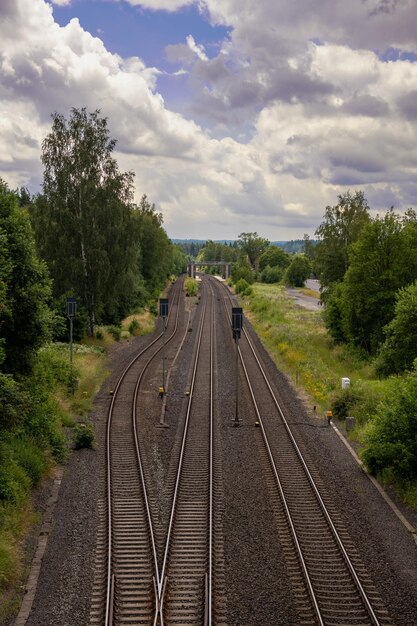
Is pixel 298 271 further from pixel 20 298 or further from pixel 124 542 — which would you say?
pixel 124 542

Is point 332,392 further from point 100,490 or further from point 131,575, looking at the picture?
point 131,575

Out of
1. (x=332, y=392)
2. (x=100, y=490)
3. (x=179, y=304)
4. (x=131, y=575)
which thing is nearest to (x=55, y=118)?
(x=332, y=392)

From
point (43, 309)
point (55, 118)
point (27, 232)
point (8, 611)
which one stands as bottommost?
point (8, 611)

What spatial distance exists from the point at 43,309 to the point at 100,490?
620cm

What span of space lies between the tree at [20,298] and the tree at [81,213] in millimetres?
21335

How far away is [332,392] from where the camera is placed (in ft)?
88.7

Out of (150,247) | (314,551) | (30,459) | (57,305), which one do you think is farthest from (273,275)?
(314,551)

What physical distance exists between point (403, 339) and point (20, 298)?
19.8 meters

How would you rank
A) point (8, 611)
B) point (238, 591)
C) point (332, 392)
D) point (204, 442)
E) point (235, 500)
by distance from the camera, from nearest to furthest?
point (8, 611) → point (238, 591) → point (235, 500) → point (204, 442) → point (332, 392)

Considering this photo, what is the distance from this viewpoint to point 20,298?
17188 millimetres

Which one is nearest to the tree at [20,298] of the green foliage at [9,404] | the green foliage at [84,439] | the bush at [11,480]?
the green foliage at [84,439]

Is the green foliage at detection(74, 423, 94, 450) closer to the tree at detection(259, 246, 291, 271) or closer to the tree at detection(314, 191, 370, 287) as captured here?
the tree at detection(314, 191, 370, 287)

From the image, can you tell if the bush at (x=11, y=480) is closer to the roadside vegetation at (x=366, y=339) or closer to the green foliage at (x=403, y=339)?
the roadside vegetation at (x=366, y=339)

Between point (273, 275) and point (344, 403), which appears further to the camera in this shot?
point (273, 275)
